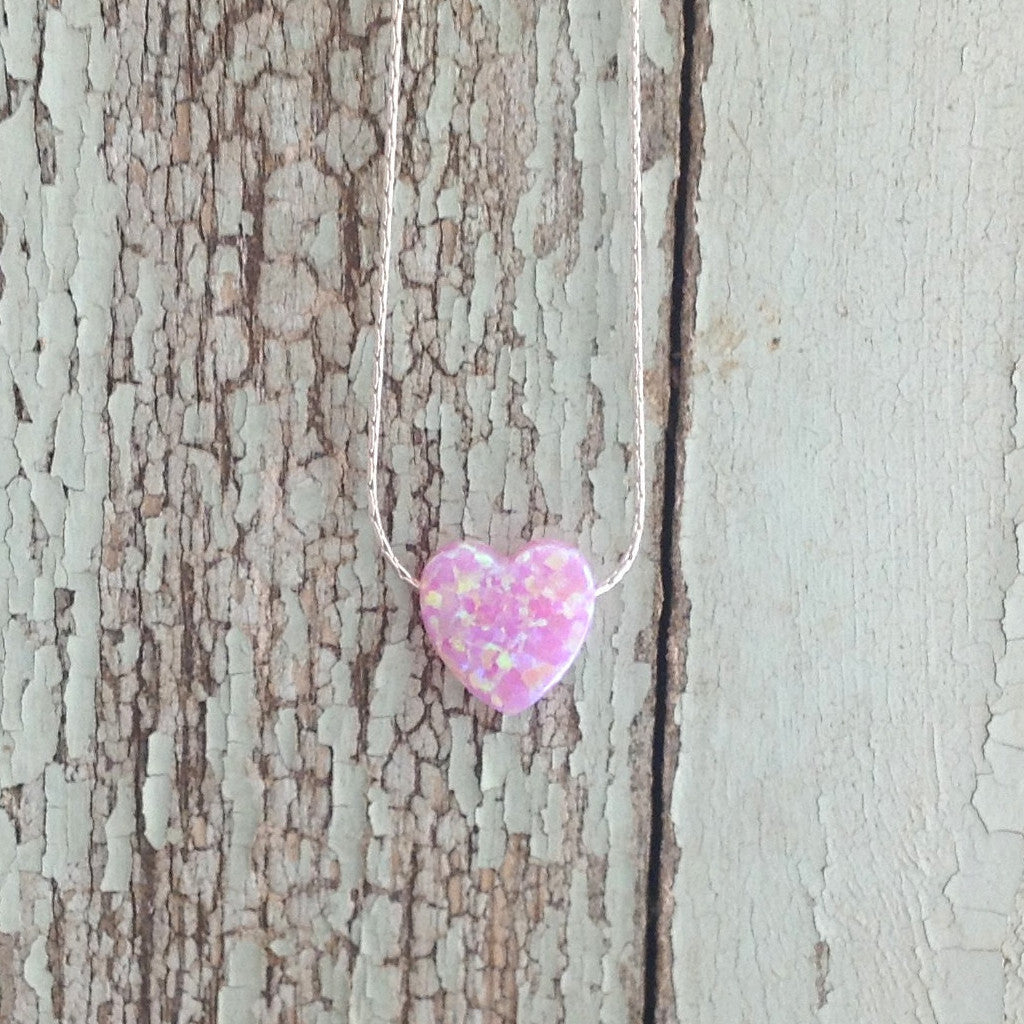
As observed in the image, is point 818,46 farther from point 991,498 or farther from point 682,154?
point 991,498

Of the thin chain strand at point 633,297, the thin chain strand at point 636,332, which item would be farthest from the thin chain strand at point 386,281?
the thin chain strand at point 636,332

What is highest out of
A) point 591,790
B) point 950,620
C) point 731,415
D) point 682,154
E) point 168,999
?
point 682,154

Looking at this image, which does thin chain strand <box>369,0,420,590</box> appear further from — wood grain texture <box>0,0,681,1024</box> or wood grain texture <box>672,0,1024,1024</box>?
wood grain texture <box>672,0,1024,1024</box>

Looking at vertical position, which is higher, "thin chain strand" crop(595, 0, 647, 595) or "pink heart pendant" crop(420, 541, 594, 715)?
"thin chain strand" crop(595, 0, 647, 595)

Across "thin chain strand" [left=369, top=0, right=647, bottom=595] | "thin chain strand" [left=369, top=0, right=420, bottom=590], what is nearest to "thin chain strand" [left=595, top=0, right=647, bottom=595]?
"thin chain strand" [left=369, top=0, right=647, bottom=595]

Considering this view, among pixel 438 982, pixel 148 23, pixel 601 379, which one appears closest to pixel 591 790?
pixel 438 982

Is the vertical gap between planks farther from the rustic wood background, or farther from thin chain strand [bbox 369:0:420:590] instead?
thin chain strand [bbox 369:0:420:590]

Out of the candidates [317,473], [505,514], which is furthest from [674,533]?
[317,473]

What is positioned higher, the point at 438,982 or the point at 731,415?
the point at 731,415
